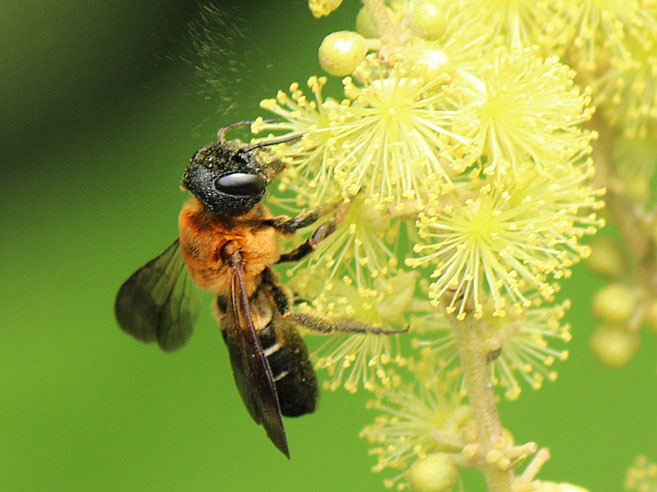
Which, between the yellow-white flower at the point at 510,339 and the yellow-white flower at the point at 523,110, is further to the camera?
the yellow-white flower at the point at 510,339

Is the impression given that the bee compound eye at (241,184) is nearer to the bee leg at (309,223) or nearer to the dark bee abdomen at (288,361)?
the bee leg at (309,223)

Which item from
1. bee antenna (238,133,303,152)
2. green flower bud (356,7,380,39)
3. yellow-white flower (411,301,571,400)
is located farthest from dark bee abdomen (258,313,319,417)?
green flower bud (356,7,380,39)

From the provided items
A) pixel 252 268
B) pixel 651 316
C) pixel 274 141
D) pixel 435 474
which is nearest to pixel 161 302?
pixel 252 268

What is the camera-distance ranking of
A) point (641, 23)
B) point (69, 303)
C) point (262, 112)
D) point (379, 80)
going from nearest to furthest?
point (379, 80) → point (262, 112) → point (641, 23) → point (69, 303)

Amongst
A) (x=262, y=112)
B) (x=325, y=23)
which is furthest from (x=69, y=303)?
(x=262, y=112)

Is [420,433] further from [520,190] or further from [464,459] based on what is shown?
[520,190]

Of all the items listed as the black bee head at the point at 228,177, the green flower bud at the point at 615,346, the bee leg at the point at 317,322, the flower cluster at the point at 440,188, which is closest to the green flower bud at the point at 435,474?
the flower cluster at the point at 440,188
